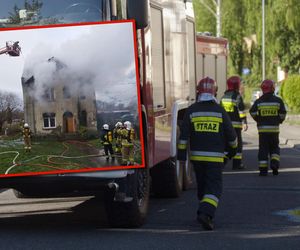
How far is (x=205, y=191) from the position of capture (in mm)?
9258

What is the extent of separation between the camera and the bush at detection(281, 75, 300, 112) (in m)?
36.2

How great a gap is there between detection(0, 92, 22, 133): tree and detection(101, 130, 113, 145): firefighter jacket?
82cm

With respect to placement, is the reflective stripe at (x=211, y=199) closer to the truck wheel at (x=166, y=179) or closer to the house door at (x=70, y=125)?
the house door at (x=70, y=125)

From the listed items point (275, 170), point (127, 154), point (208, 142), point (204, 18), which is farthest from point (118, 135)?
point (204, 18)

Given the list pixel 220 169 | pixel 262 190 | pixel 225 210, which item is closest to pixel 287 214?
pixel 225 210

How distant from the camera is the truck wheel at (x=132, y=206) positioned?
8703 mm

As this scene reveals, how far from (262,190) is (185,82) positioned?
6.66 feet

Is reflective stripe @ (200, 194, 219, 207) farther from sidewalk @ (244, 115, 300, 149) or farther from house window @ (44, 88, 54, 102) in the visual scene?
sidewalk @ (244, 115, 300, 149)

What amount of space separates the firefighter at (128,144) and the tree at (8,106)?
3.30 ft

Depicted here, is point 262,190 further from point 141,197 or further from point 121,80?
point 121,80

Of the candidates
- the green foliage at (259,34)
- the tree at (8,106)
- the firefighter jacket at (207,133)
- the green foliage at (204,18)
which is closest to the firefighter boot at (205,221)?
the firefighter jacket at (207,133)

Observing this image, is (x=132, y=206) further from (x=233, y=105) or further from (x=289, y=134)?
(x=289, y=134)

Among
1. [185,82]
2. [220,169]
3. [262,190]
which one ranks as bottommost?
[262,190]

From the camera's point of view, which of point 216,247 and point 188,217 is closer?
point 216,247
